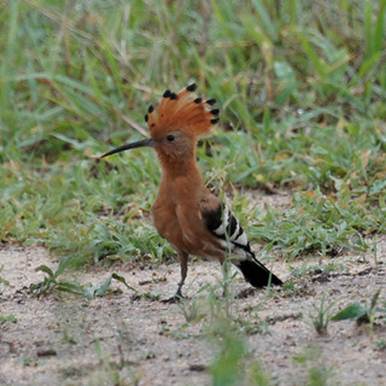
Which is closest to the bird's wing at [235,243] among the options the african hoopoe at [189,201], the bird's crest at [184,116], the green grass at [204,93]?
the african hoopoe at [189,201]

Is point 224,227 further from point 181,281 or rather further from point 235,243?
point 181,281

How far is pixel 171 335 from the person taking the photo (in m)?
4.35

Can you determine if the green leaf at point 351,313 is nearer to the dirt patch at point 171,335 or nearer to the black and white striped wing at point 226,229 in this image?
the dirt patch at point 171,335

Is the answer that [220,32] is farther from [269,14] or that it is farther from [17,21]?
[17,21]

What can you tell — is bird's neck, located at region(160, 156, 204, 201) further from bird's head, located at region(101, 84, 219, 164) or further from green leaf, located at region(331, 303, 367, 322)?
green leaf, located at region(331, 303, 367, 322)

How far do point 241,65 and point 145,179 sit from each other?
5.32 feet

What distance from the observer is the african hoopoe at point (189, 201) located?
500cm

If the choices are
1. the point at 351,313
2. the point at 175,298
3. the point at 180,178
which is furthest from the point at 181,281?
the point at 351,313

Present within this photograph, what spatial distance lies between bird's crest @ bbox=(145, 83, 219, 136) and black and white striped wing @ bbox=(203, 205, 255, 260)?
1.34 ft

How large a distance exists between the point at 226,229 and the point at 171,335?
0.76m

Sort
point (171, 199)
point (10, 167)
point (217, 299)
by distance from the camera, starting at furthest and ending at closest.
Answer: point (10, 167) → point (171, 199) → point (217, 299)

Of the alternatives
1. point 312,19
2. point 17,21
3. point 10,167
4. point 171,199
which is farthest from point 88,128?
point 171,199

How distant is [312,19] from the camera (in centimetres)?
852

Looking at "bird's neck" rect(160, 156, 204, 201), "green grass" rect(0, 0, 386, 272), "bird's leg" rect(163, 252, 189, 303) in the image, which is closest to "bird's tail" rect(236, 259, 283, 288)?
"bird's leg" rect(163, 252, 189, 303)
